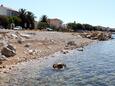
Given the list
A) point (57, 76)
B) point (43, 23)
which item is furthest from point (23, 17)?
point (57, 76)

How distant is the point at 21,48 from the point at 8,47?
647 centimetres

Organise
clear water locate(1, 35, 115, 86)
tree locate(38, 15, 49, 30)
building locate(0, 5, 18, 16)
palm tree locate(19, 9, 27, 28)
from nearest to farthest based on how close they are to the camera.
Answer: clear water locate(1, 35, 115, 86) → palm tree locate(19, 9, 27, 28) → tree locate(38, 15, 49, 30) → building locate(0, 5, 18, 16)

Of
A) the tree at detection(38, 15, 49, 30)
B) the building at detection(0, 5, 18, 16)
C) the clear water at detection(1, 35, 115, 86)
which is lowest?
the clear water at detection(1, 35, 115, 86)

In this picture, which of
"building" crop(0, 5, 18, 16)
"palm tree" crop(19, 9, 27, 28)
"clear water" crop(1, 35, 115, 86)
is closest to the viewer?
"clear water" crop(1, 35, 115, 86)

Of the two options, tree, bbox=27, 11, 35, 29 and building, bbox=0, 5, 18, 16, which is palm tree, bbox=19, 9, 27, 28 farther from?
building, bbox=0, 5, 18, 16

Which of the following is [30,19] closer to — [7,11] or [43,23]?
[43,23]

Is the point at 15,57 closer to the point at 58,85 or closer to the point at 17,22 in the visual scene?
the point at 58,85

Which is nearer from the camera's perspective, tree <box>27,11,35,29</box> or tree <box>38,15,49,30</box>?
tree <box>27,11,35,29</box>

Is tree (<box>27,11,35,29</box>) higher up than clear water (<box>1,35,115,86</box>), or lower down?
higher up

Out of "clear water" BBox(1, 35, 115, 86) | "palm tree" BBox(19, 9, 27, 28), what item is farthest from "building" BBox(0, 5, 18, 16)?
"clear water" BBox(1, 35, 115, 86)

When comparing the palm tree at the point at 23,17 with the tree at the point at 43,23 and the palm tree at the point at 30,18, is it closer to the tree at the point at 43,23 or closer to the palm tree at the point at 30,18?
the palm tree at the point at 30,18

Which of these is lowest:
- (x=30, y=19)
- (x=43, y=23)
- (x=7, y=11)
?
(x=43, y=23)

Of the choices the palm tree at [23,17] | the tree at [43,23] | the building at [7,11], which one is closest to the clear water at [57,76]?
the palm tree at [23,17]

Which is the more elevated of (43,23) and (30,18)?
(30,18)
